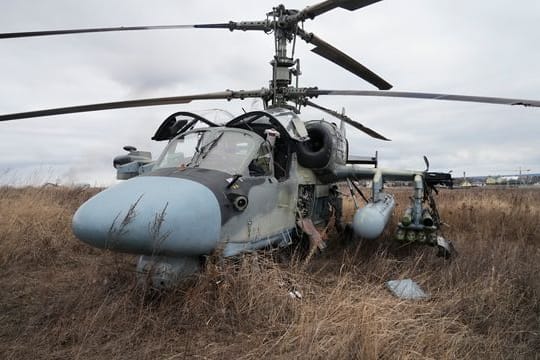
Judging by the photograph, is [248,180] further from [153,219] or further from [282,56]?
[282,56]

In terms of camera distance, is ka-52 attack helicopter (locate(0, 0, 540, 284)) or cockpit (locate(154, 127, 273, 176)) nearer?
ka-52 attack helicopter (locate(0, 0, 540, 284))

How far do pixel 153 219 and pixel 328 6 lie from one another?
4.02 metres

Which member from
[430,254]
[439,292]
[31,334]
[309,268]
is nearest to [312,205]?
[309,268]

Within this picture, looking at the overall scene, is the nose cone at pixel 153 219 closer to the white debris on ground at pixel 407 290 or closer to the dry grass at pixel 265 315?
the dry grass at pixel 265 315

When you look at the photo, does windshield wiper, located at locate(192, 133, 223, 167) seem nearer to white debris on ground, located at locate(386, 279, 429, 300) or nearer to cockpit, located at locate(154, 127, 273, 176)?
cockpit, located at locate(154, 127, 273, 176)

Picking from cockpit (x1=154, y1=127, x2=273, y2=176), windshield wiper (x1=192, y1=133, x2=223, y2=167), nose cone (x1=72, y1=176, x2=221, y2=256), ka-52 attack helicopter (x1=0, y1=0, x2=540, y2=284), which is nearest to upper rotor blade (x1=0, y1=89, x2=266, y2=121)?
ka-52 attack helicopter (x1=0, y1=0, x2=540, y2=284)

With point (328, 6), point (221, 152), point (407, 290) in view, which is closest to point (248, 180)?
point (221, 152)

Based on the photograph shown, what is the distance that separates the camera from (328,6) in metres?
5.95

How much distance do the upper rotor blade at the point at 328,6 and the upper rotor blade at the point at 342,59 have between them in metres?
0.39

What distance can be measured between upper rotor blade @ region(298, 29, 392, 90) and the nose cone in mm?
3686

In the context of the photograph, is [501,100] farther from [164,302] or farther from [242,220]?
[164,302]

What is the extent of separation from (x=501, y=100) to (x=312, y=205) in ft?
11.1

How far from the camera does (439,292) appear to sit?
4.94 meters

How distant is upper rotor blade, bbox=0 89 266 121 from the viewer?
5.53 metres
